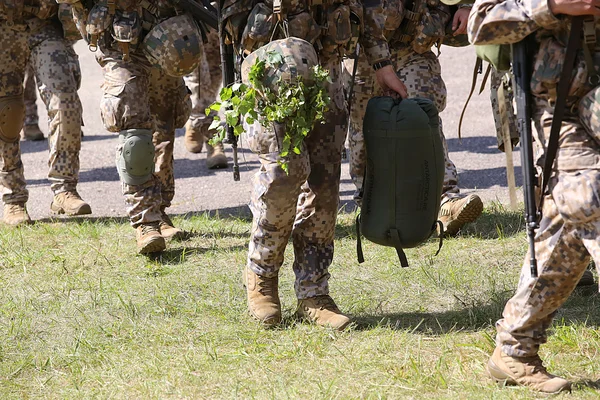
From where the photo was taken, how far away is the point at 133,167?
5922mm

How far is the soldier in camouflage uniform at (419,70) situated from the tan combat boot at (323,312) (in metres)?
1.60

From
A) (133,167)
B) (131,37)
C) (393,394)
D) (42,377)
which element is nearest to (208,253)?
(133,167)

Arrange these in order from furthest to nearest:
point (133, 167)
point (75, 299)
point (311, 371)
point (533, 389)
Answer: point (133, 167) → point (75, 299) → point (311, 371) → point (533, 389)

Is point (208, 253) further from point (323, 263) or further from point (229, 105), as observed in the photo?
point (229, 105)

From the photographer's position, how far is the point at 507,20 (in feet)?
11.3

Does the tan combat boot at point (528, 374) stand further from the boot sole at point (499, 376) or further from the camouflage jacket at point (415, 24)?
the camouflage jacket at point (415, 24)

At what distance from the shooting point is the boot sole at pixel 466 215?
6.09 metres

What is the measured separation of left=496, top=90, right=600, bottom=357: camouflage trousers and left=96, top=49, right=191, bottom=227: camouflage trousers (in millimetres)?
2954

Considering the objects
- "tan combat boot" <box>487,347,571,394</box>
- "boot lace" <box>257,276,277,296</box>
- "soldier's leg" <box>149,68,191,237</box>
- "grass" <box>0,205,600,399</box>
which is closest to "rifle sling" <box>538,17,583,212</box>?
"tan combat boot" <box>487,347,571,394</box>

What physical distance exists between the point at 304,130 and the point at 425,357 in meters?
1.14

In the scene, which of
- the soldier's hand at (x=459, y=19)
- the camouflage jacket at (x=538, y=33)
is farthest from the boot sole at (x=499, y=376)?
the soldier's hand at (x=459, y=19)

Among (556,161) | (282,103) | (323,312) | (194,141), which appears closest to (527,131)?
(556,161)

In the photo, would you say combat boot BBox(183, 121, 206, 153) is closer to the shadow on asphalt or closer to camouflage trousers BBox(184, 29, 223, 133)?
camouflage trousers BBox(184, 29, 223, 133)

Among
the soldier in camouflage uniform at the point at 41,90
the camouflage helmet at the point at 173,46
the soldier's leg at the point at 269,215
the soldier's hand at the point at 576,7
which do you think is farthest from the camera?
the soldier in camouflage uniform at the point at 41,90
